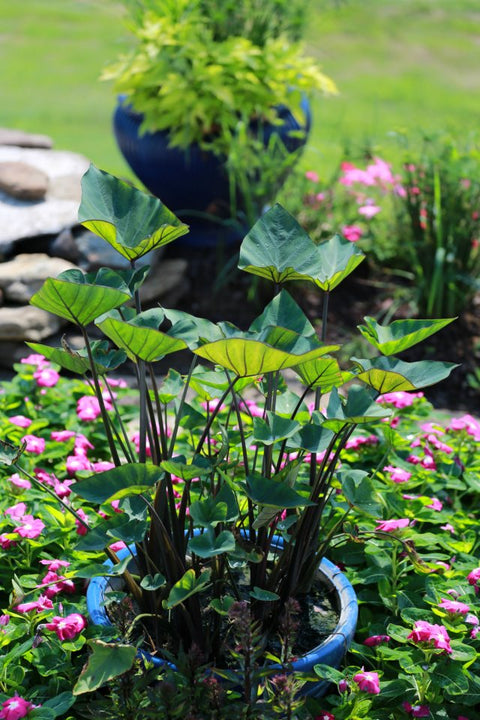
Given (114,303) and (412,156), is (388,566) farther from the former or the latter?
(412,156)

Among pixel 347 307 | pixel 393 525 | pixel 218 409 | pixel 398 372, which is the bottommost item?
pixel 347 307

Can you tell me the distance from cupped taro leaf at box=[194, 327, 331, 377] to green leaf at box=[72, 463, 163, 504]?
0.20 meters

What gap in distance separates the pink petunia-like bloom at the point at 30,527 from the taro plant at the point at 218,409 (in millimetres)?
264

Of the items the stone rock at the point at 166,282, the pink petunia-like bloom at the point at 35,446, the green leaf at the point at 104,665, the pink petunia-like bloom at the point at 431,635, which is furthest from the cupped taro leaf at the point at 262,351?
the stone rock at the point at 166,282

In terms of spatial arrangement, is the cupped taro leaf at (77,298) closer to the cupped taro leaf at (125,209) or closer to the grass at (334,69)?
the cupped taro leaf at (125,209)

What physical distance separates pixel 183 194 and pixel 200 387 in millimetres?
2438

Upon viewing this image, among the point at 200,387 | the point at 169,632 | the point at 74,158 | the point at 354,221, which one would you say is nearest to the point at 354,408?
the point at 200,387

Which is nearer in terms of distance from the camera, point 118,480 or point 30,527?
point 118,480

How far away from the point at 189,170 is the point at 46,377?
5.49ft

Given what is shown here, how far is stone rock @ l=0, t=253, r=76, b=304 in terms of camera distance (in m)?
3.39

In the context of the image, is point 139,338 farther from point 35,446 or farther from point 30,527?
point 35,446

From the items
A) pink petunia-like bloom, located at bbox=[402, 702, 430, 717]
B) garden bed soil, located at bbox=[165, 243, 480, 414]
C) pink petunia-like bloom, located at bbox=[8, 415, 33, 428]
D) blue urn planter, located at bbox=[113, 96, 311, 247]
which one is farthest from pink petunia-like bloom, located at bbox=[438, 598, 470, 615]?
blue urn planter, located at bbox=[113, 96, 311, 247]

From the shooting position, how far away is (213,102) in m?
3.69

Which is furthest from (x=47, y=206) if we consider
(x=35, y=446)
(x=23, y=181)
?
(x=35, y=446)
